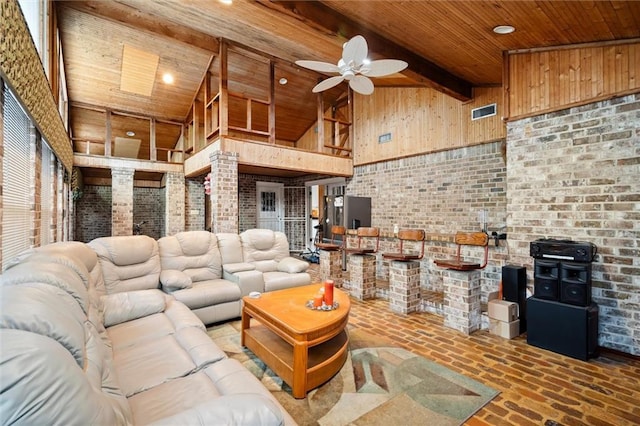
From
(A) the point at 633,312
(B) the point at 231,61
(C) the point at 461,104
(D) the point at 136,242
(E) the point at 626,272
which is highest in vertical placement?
(B) the point at 231,61

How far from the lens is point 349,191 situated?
7035mm

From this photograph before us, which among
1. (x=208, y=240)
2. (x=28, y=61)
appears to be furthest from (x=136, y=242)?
(x=28, y=61)

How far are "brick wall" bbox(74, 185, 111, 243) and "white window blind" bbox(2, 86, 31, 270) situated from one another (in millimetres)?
7933

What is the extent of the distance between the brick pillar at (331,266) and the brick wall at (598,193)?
A: 2.78m

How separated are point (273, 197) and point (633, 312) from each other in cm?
795

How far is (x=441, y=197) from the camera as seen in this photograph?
5.20 m

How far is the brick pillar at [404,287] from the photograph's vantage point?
387cm

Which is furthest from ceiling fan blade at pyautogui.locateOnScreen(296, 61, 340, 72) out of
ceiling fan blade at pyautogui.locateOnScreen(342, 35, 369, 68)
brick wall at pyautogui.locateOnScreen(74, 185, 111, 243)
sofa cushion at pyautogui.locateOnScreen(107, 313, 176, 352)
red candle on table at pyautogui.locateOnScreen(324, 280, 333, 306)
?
brick wall at pyautogui.locateOnScreen(74, 185, 111, 243)

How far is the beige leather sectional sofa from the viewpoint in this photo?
73 centimetres

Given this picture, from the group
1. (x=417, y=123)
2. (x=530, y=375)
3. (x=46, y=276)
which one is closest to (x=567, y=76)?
(x=417, y=123)

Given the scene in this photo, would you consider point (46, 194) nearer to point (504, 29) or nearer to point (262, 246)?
point (262, 246)

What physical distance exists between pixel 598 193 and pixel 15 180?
17.4ft

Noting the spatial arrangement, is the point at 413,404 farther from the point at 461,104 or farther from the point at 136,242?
the point at 461,104

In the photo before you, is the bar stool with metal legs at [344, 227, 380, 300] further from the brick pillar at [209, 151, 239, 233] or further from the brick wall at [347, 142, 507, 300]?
the brick pillar at [209, 151, 239, 233]
